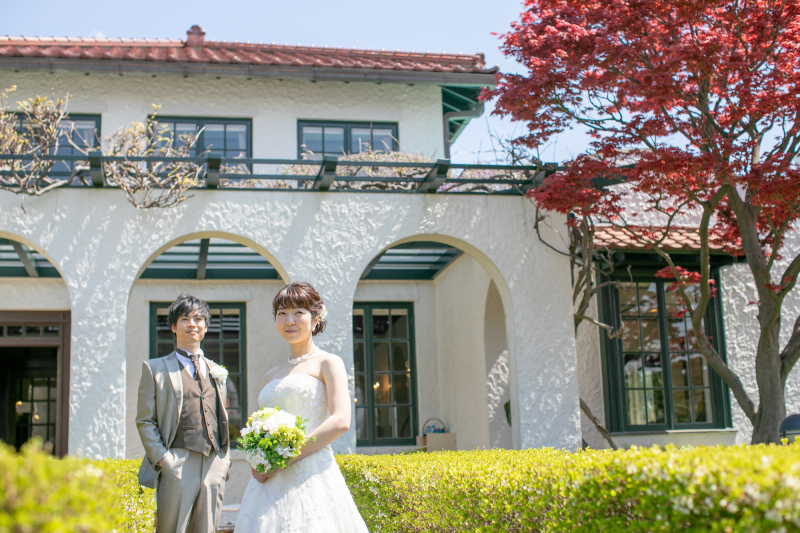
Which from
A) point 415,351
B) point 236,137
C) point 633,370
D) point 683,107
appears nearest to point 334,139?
point 236,137

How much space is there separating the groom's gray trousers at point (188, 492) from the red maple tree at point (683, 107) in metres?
4.45

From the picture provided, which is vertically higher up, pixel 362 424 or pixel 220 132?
pixel 220 132

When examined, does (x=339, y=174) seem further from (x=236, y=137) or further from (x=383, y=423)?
(x=383, y=423)

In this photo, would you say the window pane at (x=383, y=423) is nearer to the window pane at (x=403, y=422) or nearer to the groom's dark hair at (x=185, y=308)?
the window pane at (x=403, y=422)

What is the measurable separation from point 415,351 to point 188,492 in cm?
734

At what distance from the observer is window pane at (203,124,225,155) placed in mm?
10836

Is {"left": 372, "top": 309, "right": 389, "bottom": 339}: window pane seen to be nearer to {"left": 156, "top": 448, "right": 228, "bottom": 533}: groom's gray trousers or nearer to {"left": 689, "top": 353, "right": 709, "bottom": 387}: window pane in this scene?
{"left": 689, "top": 353, "right": 709, "bottom": 387}: window pane

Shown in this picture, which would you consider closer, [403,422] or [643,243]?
[643,243]

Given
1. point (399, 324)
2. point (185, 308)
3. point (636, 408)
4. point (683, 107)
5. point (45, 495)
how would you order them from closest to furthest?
point (45, 495) → point (185, 308) → point (683, 107) → point (636, 408) → point (399, 324)

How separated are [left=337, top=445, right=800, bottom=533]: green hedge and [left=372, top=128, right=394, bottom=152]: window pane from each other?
659 cm

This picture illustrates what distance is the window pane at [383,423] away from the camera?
36.9ft

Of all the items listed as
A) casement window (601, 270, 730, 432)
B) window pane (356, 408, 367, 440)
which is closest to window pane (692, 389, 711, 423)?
casement window (601, 270, 730, 432)

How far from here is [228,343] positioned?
36.3 ft

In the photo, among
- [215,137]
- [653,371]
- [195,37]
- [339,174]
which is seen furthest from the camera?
[195,37]
